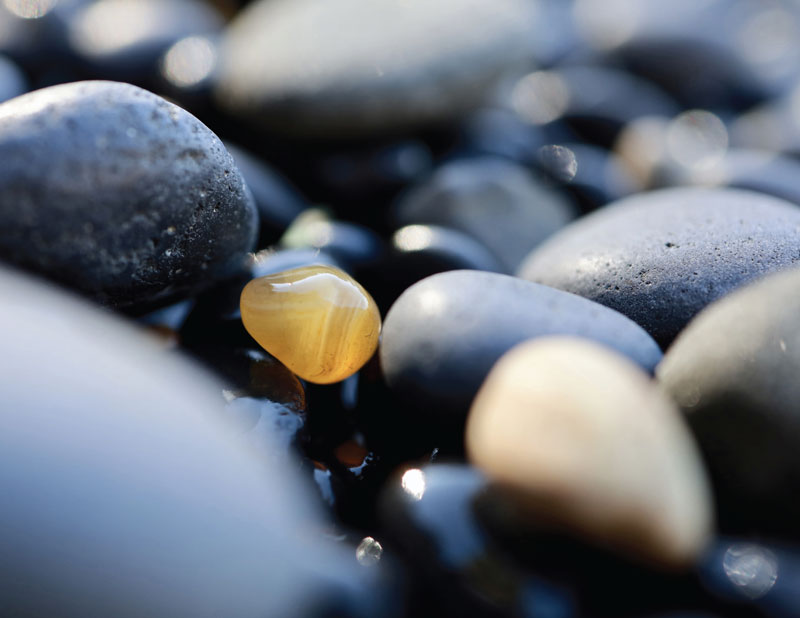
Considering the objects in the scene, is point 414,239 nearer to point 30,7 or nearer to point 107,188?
point 107,188

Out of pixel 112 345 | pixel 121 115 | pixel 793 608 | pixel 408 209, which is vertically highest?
pixel 121 115

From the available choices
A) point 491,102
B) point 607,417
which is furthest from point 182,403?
point 491,102

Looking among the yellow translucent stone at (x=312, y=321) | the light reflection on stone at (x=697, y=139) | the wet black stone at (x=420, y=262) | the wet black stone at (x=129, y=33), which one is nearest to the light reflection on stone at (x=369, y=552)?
the yellow translucent stone at (x=312, y=321)

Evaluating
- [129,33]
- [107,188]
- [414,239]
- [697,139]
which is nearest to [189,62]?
[129,33]

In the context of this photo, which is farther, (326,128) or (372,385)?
(326,128)

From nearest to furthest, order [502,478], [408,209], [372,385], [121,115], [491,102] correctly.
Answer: [502,478]
[121,115]
[372,385]
[408,209]
[491,102]

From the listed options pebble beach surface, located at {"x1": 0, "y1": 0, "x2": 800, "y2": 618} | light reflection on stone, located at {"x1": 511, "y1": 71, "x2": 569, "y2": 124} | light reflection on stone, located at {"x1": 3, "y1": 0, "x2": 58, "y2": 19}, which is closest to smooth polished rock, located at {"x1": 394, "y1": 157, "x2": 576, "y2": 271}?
pebble beach surface, located at {"x1": 0, "y1": 0, "x2": 800, "y2": 618}

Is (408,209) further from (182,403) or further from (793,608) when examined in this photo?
(793,608)
